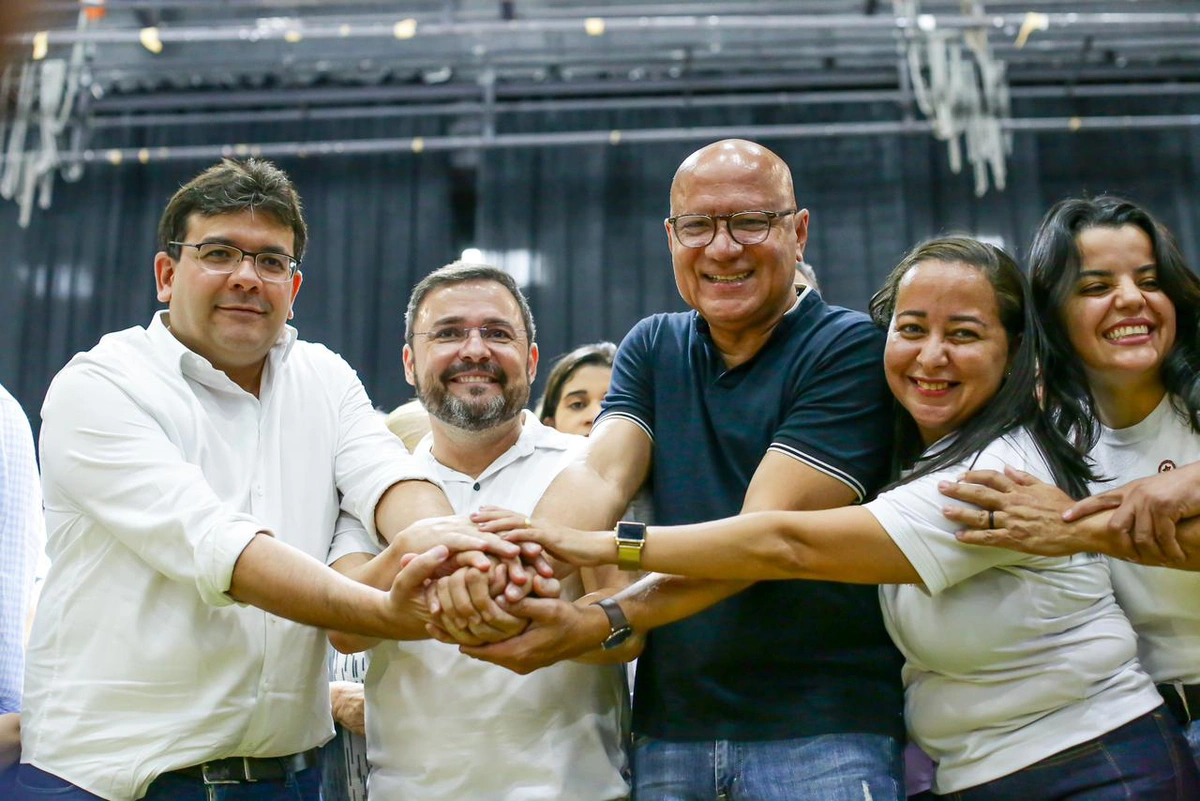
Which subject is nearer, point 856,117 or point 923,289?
point 923,289

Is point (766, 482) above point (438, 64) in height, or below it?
below

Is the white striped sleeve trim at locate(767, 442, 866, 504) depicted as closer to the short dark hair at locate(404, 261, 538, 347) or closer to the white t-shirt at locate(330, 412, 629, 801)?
the white t-shirt at locate(330, 412, 629, 801)

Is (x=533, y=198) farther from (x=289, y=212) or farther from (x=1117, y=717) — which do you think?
(x=1117, y=717)

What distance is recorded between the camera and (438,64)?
7.92 metres

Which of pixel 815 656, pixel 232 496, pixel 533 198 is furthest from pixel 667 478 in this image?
pixel 533 198

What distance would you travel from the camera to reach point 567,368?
13.8ft

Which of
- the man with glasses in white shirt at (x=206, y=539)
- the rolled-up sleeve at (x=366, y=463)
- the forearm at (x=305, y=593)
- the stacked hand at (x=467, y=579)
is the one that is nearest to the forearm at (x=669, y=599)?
the stacked hand at (x=467, y=579)

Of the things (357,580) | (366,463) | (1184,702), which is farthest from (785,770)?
(366,463)

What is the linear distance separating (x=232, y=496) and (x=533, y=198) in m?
5.82

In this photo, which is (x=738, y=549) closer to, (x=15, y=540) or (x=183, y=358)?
(x=183, y=358)

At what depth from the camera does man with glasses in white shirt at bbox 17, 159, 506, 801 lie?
2098 millimetres

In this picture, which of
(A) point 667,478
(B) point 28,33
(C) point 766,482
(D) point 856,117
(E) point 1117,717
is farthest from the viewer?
(D) point 856,117

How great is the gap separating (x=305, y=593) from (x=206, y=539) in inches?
7.7

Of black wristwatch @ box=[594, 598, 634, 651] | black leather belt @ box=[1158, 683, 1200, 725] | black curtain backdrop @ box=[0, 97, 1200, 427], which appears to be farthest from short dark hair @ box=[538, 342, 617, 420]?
black curtain backdrop @ box=[0, 97, 1200, 427]
